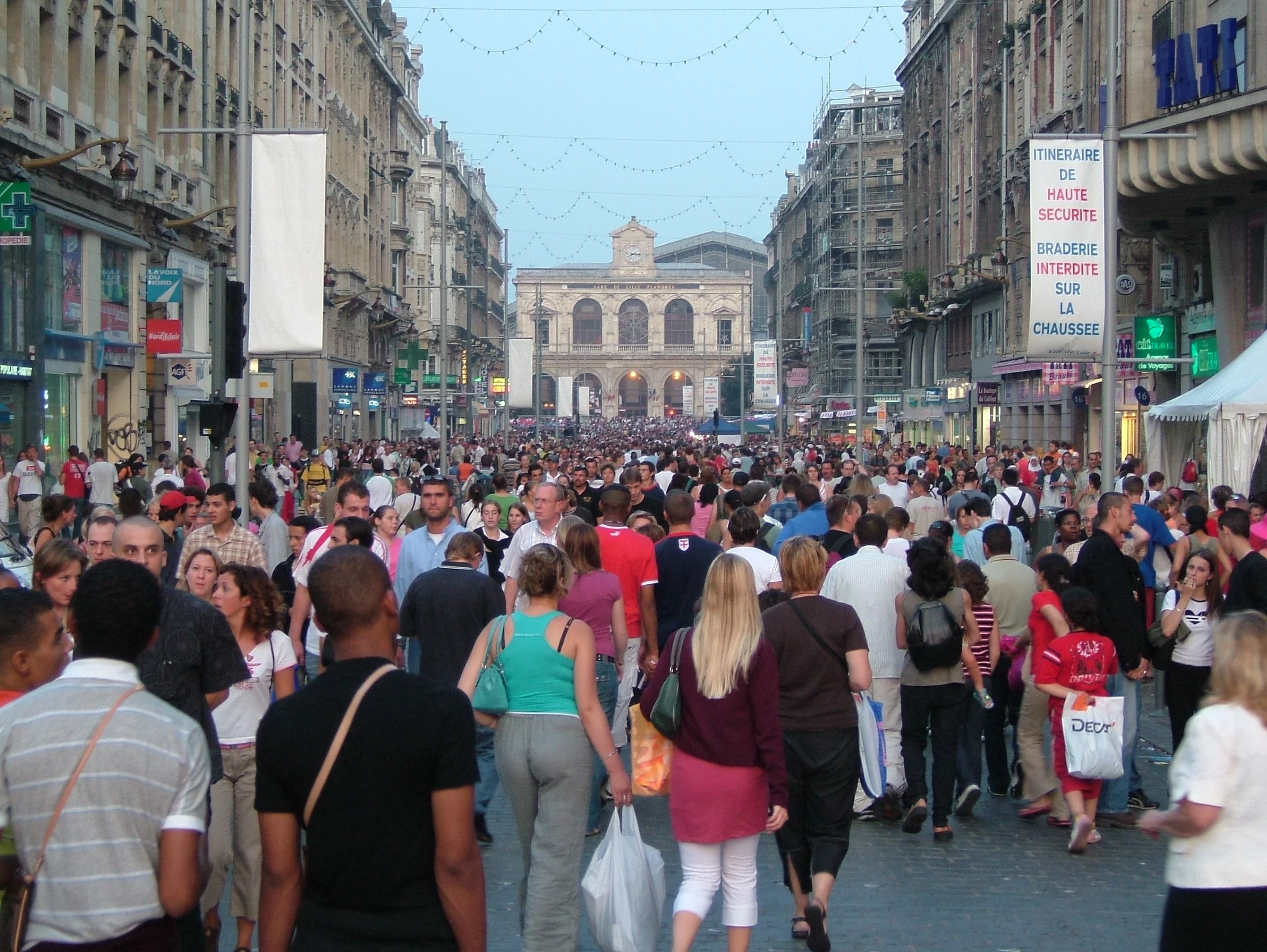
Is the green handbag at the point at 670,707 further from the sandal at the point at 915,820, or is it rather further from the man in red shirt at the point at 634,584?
the man in red shirt at the point at 634,584

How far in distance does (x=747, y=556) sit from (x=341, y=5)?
49.5 metres

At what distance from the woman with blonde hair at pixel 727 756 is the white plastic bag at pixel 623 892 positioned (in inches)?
5.8

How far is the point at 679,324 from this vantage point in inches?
5979

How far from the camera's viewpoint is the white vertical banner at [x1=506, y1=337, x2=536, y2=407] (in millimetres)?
45375

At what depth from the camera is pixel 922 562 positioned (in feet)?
27.0

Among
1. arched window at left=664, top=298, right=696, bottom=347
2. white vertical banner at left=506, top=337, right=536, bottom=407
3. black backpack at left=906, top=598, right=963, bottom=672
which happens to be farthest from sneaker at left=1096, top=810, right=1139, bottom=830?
arched window at left=664, top=298, right=696, bottom=347

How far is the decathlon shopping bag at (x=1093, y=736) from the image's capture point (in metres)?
8.01

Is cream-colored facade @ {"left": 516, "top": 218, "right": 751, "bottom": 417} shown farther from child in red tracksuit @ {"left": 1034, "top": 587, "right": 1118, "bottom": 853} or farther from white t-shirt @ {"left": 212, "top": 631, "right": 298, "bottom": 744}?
white t-shirt @ {"left": 212, "top": 631, "right": 298, "bottom": 744}

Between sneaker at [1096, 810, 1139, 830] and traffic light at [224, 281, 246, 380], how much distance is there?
781 centimetres

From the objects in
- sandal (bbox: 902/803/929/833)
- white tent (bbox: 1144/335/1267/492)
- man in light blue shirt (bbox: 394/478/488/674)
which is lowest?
sandal (bbox: 902/803/929/833)

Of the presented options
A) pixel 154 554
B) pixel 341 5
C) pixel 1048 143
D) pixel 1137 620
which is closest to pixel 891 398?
pixel 341 5

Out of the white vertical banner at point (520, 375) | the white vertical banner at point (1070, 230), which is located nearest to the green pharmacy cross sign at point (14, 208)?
the white vertical banner at point (1070, 230)

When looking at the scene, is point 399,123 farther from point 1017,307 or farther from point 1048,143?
point 1048,143

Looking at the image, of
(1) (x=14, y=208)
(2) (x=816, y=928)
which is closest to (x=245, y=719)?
(2) (x=816, y=928)
